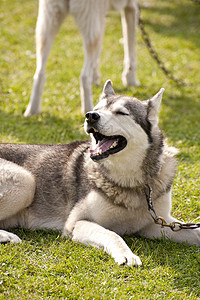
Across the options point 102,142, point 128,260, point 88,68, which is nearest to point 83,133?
point 88,68

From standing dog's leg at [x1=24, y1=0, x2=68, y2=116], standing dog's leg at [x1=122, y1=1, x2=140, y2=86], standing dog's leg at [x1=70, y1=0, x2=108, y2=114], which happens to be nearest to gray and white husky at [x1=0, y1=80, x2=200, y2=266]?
standing dog's leg at [x1=70, y1=0, x2=108, y2=114]

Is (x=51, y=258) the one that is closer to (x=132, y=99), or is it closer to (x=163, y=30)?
(x=132, y=99)

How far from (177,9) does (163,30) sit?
7.09 feet

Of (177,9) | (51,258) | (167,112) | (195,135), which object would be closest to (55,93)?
(167,112)

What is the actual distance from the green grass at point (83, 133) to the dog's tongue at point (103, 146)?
0.85m

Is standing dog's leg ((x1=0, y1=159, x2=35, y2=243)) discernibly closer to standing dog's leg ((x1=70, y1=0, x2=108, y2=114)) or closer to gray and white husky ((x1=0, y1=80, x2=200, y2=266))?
gray and white husky ((x1=0, y1=80, x2=200, y2=266))

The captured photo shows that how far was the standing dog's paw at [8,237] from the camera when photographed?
12.3ft

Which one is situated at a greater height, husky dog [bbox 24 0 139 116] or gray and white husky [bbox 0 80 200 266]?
husky dog [bbox 24 0 139 116]

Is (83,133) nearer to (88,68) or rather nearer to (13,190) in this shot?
(88,68)

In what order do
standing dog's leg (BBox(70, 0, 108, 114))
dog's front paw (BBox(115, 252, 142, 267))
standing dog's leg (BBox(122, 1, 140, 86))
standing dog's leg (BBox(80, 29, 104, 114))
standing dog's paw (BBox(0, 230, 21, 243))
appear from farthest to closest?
standing dog's leg (BBox(122, 1, 140, 86)) < standing dog's leg (BBox(80, 29, 104, 114)) < standing dog's leg (BBox(70, 0, 108, 114)) < standing dog's paw (BBox(0, 230, 21, 243)) < dog's front paw (BBox(115, 252, 142, 267))

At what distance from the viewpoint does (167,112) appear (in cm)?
765

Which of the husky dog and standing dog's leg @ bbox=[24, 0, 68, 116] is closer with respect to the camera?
the husky dog

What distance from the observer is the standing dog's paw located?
3.76 metres

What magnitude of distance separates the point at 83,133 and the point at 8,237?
3013mm
